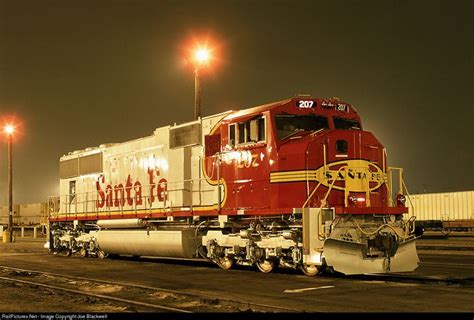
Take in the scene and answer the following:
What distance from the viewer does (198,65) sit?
23.8 metres

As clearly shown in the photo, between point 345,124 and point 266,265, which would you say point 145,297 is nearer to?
point 266,265

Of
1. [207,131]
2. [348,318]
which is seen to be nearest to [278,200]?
[207,131]

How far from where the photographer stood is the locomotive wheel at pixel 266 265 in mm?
16062

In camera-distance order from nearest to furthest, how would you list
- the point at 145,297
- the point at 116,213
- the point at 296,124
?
the point at 145,297 < the point at 296,124 < the point at 116,213

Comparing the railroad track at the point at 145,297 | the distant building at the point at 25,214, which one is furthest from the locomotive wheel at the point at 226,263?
the distant building at the point at 25,214

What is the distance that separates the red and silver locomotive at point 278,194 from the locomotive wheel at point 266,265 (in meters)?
0.03

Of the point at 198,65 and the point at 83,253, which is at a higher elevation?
the point at 198,65

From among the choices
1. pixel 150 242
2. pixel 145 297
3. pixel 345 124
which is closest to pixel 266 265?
pixel 345 124

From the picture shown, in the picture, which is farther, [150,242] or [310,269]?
[150,242]

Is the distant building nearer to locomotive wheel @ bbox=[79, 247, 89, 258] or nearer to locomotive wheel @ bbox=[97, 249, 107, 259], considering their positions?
locomotive wheel @ bbox=[79, 247, 89, 258]

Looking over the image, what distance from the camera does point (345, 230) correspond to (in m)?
14.5

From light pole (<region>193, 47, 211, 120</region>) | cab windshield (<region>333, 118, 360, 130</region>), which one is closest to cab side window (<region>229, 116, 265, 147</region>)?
cab windshield (<region>333, 118, 360, 130</region>)

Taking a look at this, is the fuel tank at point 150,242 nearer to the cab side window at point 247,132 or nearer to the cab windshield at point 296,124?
the cab side window at point 247,132

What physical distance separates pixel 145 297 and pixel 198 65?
13.4 meters
